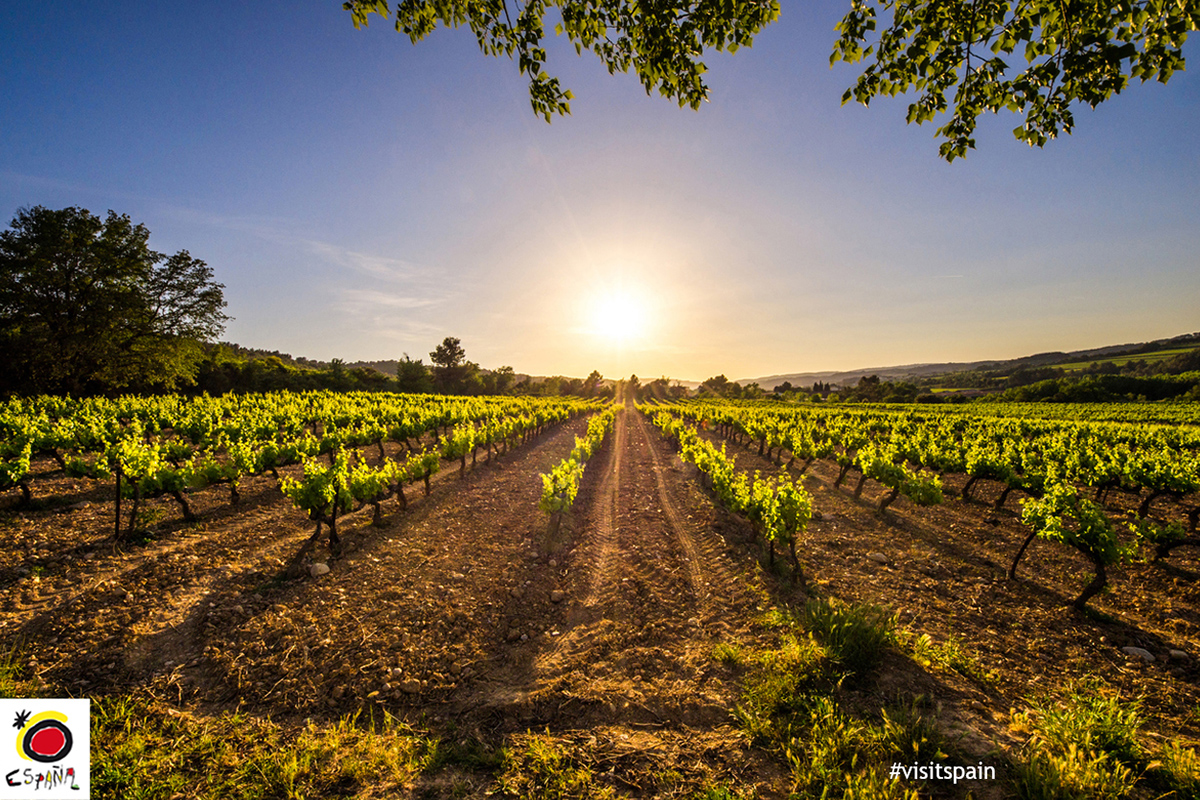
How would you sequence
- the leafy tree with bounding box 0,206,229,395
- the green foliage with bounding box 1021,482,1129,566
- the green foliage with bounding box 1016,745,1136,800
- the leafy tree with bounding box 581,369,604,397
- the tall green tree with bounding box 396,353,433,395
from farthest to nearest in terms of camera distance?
1. the leafy tree with bounding box 581,369,604,397
2. the tall green tree with bounding box 396,353,433,395
3. the leafy tree with bounding box 0,206,229,395
4. the green foliage with bounding box 1021,482,1129,566
5. the green foliage with bounding box 1016,745,1136,800

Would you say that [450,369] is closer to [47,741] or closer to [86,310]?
[86,310]

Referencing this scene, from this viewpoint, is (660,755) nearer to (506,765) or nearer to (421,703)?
(506,765)

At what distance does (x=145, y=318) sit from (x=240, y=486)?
125ft

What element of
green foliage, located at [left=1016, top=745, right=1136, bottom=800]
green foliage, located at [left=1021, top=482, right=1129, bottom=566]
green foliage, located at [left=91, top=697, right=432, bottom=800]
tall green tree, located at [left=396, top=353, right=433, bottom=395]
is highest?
tall green tree, located at [left=396, top=353, right=433, bottom=395]

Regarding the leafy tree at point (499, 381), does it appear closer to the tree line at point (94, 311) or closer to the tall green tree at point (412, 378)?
the tall green tree at point (412, 378)

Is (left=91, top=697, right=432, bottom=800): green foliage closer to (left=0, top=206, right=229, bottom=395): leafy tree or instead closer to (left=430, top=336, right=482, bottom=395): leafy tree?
(left=0, top=206, right=229, bottom=395): leafy tree

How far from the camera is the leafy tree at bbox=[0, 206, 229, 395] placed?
96.0 ft

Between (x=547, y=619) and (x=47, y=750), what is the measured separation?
5702 mm

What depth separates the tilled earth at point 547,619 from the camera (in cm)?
480

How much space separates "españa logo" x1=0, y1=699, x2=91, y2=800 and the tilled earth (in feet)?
2.09

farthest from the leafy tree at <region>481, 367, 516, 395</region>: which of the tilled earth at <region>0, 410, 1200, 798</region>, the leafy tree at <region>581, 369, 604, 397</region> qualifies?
the tilled earth at <region>0, 410, 1200, 798</region>

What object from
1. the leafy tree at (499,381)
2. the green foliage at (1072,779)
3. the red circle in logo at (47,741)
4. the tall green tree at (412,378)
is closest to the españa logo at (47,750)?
the red circle in logo at (47,741)

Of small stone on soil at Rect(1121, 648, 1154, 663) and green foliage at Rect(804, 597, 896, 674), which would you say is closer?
green foliage at Rect(804, 597, 896, 674)

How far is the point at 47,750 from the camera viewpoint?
3.88m
